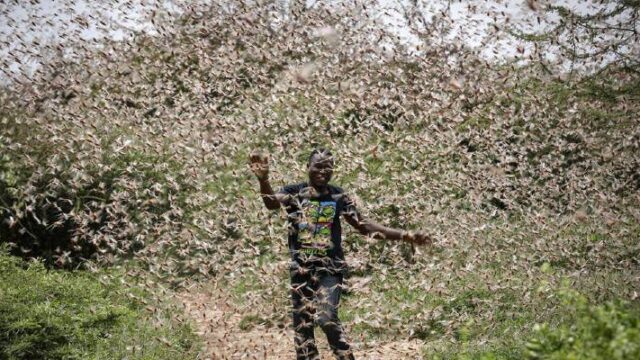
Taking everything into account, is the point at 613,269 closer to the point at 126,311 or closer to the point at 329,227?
the point at 329,227

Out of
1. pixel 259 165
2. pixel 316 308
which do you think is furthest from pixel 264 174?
pixel 316 308

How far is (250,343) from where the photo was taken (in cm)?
701

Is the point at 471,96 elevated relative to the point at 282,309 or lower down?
elevated

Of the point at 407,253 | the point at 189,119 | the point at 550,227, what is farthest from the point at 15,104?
the point at 550,227

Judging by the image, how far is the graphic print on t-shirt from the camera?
5.02 m

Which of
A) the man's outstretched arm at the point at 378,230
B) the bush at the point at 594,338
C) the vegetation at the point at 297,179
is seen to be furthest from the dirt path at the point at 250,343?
the bush at the point at 594,338

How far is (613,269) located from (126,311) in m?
6.34

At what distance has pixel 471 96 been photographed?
1182cm

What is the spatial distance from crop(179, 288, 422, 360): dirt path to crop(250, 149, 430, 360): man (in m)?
1.40

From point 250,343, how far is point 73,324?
1961 mm

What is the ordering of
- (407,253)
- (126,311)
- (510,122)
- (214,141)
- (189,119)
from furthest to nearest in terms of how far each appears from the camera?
(510,122) → (189,119) → (214,141) → (407,253) → (126,311)

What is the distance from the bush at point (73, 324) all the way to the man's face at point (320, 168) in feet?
7.48

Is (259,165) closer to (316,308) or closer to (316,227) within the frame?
(316,227)

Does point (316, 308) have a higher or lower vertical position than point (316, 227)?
lower
